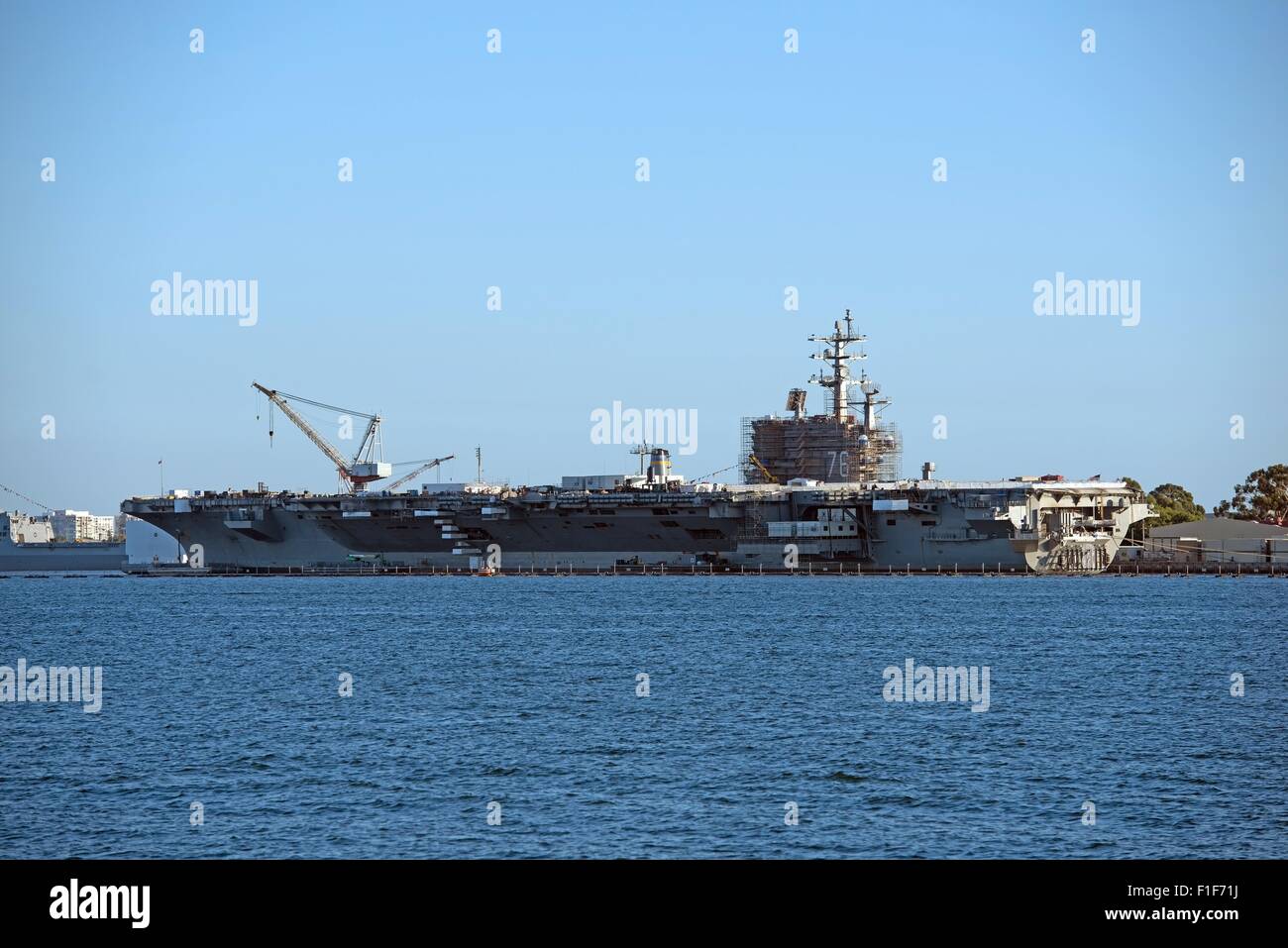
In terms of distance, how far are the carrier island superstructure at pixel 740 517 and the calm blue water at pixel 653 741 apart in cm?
1892

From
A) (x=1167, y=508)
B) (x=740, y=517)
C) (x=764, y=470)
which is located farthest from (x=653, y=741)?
(x=1167, y=508)

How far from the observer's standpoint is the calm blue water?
636 inches

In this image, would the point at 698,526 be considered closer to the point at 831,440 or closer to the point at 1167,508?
the point at 831,440

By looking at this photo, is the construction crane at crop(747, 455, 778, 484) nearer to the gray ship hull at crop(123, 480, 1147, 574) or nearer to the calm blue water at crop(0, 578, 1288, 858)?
the gray ship hull at crop(123, 480, 1147, 574)

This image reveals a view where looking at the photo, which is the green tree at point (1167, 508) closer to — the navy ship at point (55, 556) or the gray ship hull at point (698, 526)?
the gray ship hull at point (698, 526)

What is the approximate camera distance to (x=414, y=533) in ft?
237

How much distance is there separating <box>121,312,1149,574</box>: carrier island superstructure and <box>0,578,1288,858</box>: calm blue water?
18.9 meters

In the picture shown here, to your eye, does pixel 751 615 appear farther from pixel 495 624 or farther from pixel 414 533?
pixel 414 533

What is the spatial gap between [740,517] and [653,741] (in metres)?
45.5

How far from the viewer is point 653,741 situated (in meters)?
22.1

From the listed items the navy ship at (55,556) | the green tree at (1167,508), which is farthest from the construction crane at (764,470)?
the navy ship at (55,556)

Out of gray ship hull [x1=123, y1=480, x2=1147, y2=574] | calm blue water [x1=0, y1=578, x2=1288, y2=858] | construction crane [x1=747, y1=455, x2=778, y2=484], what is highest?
construction crane [x1=747, y1=455, x2=778, y2=484]

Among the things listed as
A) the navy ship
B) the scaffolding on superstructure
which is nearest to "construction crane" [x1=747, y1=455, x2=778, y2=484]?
the scaffolding on superstructure
